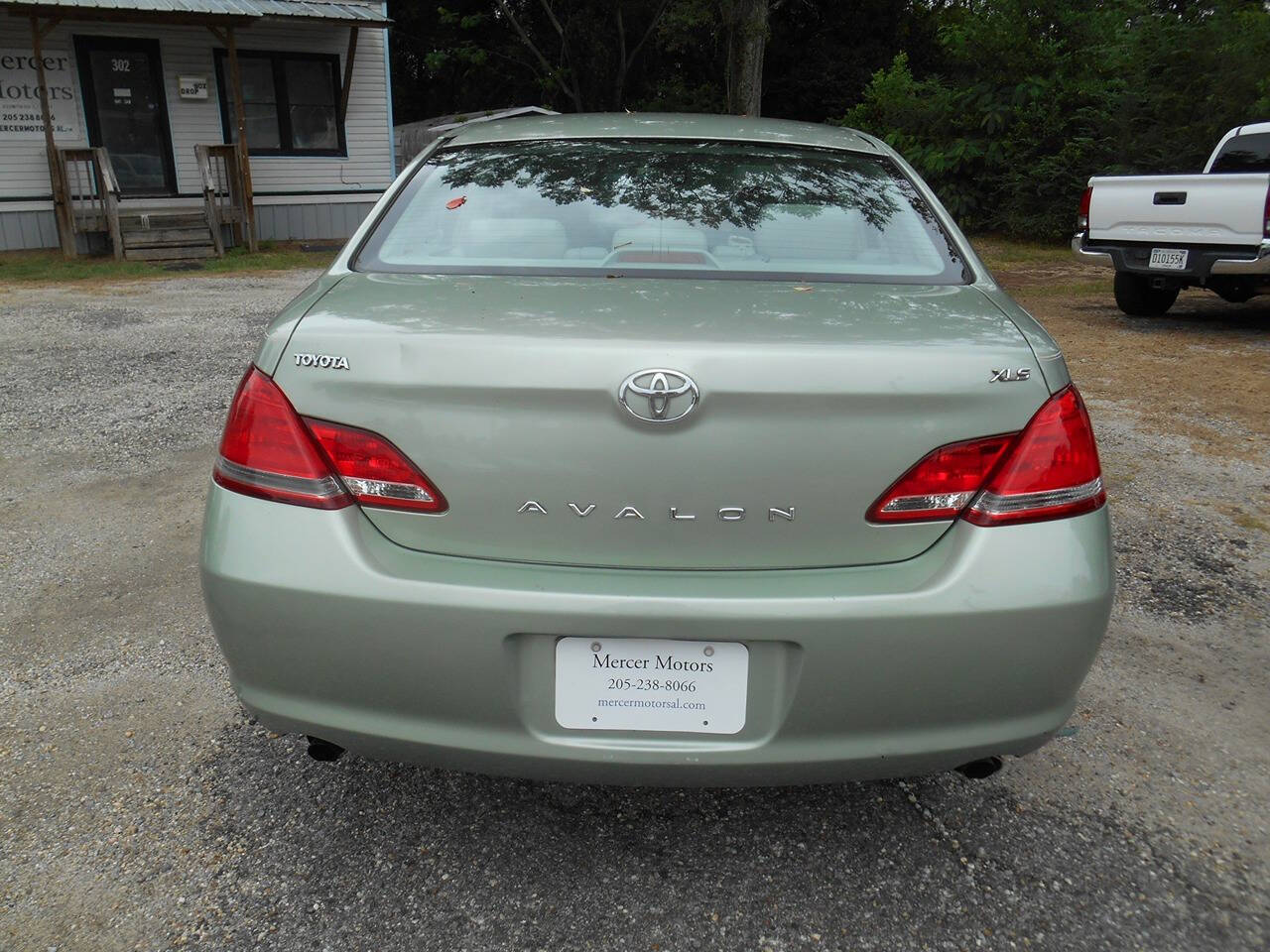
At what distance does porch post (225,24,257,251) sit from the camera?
14.2 metres

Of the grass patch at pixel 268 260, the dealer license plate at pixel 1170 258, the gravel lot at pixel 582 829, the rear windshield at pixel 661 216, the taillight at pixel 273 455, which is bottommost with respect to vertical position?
the grass patch at pixel 268 260

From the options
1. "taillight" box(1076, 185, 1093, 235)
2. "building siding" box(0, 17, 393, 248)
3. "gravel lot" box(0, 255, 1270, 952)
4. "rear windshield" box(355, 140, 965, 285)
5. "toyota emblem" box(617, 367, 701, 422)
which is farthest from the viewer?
"building siding" box(0, 17, 393, 248)

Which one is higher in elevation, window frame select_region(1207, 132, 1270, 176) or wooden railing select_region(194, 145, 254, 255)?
window frame select_region(1207, 132, 1270, 176)

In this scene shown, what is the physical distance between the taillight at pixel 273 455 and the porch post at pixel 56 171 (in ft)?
45.6

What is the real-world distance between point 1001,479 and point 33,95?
52.3 ft

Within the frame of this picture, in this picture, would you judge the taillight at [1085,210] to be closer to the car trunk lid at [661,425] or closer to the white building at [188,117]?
the car trunk lid at [661,425]

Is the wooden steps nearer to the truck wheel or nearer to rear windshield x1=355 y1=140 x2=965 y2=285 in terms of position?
the truck wheel

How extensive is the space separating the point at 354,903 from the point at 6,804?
93 cm

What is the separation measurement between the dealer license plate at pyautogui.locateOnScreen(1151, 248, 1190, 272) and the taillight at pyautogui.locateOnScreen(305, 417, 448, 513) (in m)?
8.36

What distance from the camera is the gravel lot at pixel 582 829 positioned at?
1.98 metres

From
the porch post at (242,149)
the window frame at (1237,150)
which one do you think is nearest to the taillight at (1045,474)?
the window frame at (1237,150)

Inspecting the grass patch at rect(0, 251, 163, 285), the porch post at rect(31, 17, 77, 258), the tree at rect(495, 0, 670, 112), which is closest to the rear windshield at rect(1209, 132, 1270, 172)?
the grass patch at rect(0, 251, 163, 285)

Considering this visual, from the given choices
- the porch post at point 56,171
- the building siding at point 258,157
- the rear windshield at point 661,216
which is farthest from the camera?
the building siding at point 258,157

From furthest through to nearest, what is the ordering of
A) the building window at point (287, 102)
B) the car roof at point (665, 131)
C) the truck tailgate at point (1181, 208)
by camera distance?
the building window at point (287, 102) → the truck tailgate at point (1181, 208) → the car roof at point (665, 131)
